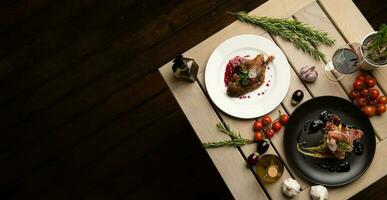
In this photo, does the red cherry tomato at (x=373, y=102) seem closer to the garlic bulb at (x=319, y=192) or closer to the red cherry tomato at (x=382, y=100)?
the red cherry tomato at (x=382, y=100)

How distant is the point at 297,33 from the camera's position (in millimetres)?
1976

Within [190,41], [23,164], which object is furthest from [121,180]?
[190,41]

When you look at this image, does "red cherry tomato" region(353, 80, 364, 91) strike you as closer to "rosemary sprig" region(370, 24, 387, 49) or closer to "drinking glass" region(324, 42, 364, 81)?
"drinking glass" region(324, 42, 364, 81)

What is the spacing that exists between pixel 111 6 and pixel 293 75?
134 cm

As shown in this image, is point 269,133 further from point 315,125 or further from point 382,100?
point 382,100

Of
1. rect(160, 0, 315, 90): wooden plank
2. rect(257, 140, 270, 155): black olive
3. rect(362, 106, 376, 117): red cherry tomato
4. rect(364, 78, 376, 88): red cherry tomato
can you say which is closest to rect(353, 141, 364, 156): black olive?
rect(362, 106, 376, 117): red cherry tomato

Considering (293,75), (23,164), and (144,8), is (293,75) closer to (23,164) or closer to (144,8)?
(144,8)

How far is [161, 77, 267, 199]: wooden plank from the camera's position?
1915 millimetres

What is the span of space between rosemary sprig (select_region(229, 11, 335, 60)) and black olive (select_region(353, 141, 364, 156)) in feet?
1.24

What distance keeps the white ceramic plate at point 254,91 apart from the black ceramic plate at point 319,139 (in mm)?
118

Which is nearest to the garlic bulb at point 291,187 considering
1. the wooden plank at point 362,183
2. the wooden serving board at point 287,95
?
the wooden serving board at point 287,95

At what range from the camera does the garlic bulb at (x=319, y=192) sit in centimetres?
183

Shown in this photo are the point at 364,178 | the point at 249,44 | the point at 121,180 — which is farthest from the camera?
the point at 121,180

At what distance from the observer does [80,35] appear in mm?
2852
